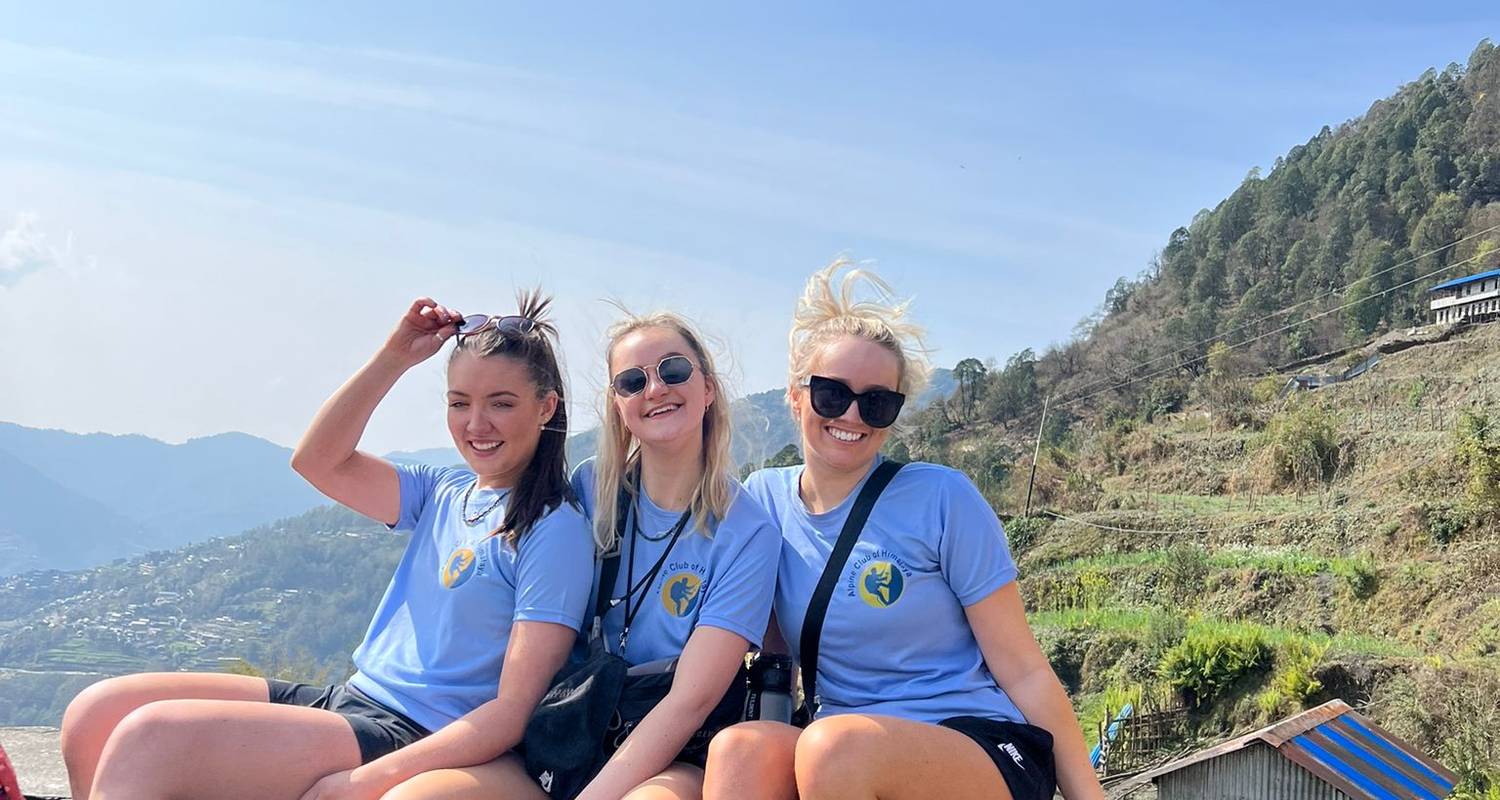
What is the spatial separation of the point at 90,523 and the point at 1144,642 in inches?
6940

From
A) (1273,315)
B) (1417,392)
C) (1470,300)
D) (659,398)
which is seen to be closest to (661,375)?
(659,398)

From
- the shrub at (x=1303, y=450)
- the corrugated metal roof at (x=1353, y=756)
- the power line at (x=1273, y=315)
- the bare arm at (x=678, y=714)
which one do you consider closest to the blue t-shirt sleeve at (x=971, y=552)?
the bare arm at (x=678, y=714)

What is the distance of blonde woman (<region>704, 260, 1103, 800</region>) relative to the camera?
2.19 m

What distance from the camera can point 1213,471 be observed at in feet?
112

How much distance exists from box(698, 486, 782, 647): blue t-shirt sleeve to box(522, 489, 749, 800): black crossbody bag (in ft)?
0.46

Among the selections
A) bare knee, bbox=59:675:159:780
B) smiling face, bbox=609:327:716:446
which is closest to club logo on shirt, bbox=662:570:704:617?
smiling face, bbox=609:327:716:446

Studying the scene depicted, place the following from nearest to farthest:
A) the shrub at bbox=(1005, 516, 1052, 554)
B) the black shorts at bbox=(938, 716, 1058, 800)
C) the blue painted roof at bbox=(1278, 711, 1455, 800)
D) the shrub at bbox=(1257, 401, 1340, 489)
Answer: the black shorts at bbox=(938, 716, 1058, 800) < the blue painted roof at bbox=(1278, 711, 1455, 800) < the shrub at bbox=(1257, 401, 1340, 489) < the shrub at bbox=(1005, 516, 1052, 554)

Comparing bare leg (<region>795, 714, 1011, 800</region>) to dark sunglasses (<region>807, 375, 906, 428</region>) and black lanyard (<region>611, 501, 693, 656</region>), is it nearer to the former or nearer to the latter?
black lanyard (<region>611, 501, 693, 656</region>)

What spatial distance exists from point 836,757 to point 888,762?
103mm

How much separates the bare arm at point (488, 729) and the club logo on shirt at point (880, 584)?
0.63 meters

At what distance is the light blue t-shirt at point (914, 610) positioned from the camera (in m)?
2.50

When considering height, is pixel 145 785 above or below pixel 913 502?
below

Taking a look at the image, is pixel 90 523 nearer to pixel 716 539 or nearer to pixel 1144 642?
pixel 1144 642

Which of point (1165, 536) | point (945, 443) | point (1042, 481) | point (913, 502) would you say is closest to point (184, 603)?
point (945, 443)
